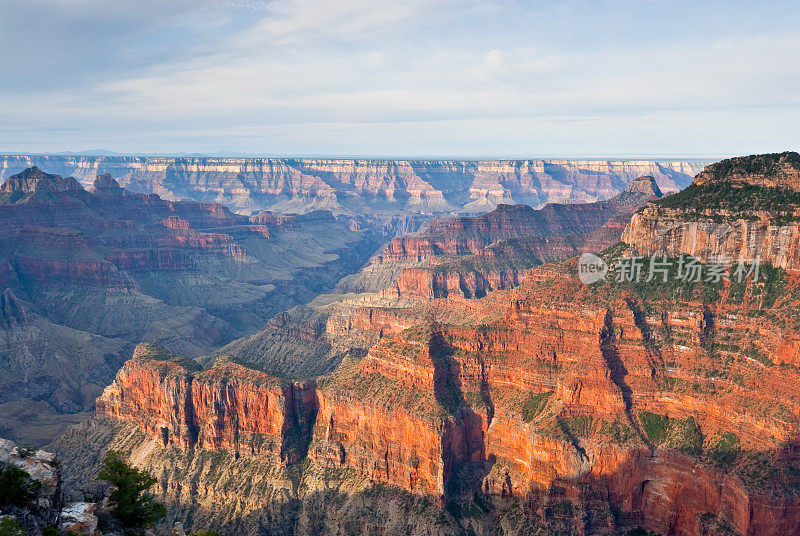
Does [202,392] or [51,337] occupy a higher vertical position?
[202,392]

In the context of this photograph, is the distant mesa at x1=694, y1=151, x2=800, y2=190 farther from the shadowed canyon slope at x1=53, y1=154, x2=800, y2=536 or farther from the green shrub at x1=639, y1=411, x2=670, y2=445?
the green shrub at x1=639, y1=411, x2=670, y2=445

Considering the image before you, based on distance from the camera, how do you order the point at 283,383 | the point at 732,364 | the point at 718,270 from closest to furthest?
1. the point at 732,364
2. the point at 718,270
3. the point at 283,383

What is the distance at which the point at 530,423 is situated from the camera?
264ft

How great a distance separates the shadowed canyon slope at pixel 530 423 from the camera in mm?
69312

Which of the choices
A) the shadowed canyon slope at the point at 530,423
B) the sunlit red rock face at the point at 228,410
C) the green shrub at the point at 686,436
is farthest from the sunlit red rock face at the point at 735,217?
the sunlit red rock face at the point at 228,410

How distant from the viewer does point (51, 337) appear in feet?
530

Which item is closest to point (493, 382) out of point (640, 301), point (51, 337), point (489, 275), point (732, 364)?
point (640, 301)

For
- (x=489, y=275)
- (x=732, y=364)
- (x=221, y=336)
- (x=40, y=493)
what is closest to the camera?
(x=40, y=493)

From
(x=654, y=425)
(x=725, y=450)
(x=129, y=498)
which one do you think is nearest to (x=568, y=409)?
(x=654, y=425)

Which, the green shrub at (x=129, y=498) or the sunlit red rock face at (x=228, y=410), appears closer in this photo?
the green shrub at (x=129, y=498)

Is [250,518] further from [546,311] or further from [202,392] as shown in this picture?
[546,311]

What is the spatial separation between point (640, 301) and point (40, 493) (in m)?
74.3

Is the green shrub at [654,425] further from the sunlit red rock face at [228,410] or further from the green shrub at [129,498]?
the green shrub at [129,498]

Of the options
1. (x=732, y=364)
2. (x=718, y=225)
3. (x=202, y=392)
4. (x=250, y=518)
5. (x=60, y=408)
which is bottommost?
(x=60, y=408)
